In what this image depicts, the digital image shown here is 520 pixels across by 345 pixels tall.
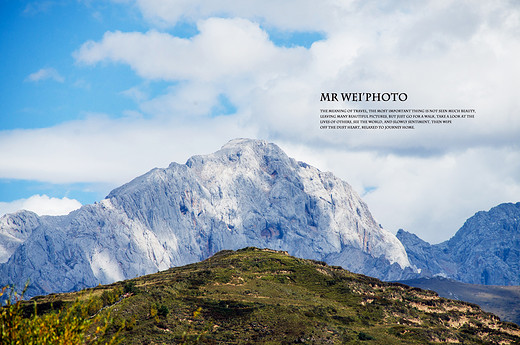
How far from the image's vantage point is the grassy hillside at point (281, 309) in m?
114

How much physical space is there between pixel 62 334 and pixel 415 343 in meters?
94.2

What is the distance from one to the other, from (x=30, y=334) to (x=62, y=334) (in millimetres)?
1976

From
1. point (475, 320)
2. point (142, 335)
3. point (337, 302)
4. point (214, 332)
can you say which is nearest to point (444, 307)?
point (475, 320)

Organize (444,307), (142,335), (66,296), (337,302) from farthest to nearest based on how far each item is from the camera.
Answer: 1. (444,307)
2. (337,302)
3. (66,296)
4. (142,335)

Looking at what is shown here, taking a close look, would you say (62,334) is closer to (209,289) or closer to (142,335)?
(142,335)

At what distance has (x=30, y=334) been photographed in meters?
37.1

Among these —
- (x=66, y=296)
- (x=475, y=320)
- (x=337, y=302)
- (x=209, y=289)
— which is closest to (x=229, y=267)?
(x=209, y=289)

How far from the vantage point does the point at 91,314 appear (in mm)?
113062

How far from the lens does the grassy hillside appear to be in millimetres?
113875

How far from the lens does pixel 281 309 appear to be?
12700 cm

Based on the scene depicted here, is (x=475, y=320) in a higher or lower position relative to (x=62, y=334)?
lower

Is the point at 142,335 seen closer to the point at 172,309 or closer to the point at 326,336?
the point at 172,309

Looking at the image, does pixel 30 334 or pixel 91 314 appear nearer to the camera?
pixel 30 334

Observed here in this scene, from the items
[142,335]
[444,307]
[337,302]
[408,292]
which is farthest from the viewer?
[408,292]
